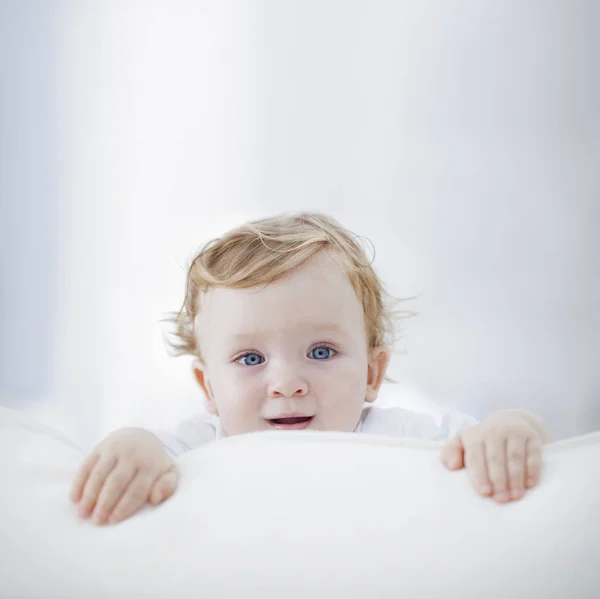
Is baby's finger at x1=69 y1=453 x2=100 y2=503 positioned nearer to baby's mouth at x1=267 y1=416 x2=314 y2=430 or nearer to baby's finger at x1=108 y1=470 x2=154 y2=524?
baby's finger at x1=108 y1=470 x2=154 y2=524

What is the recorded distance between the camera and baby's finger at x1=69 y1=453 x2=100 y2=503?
60 cm

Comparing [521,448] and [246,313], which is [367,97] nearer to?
[246,313]

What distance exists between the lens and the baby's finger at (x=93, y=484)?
59 cm

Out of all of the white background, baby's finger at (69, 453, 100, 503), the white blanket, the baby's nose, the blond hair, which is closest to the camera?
the white blanket

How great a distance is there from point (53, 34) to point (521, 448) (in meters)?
1.65

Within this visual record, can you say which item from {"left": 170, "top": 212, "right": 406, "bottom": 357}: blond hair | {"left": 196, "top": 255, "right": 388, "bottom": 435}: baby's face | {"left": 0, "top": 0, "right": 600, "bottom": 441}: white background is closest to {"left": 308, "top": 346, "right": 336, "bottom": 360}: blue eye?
{"left": 196, "top": 255, "right": 388, "bottom": 435}: baby's face

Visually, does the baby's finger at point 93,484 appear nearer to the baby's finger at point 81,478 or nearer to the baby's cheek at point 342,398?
the baby's finger at point 81,478

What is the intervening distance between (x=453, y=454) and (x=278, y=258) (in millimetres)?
581

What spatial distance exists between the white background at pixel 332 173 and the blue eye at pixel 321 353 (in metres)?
0.70

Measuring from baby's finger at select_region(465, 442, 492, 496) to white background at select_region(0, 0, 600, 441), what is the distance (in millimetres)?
1118

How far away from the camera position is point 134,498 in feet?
1.94

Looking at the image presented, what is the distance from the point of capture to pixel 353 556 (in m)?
0.50

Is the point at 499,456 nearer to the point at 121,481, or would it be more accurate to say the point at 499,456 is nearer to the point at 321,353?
the point at 121,481

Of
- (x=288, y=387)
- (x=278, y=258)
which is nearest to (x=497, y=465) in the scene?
(x=288, y=387)
